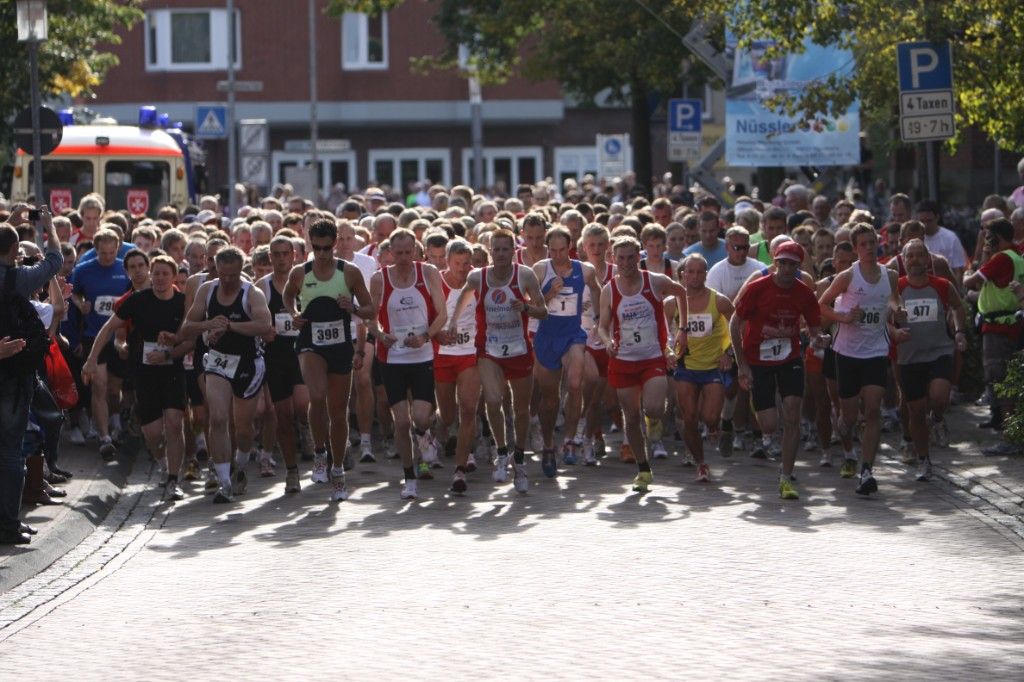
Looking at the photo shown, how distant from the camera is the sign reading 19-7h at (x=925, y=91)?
1908cm

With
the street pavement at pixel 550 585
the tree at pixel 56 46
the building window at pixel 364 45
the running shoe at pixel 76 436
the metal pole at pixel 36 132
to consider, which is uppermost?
the building window at pixel 364 45

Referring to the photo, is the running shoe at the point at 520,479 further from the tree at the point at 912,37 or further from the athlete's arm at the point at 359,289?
the tree at the point at 912,37

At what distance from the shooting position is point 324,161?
61.8 metres

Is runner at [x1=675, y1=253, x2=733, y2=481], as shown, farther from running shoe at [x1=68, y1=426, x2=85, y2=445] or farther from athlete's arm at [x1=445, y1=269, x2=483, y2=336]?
→ running shoe at [x1=68, y1=426, x2=85, y2=445]

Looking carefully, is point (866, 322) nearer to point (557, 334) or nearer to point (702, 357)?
point (702, 357)

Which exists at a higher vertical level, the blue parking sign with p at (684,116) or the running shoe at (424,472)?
the blue parking sign with p at (684,116)

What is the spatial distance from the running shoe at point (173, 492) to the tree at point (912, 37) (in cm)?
924

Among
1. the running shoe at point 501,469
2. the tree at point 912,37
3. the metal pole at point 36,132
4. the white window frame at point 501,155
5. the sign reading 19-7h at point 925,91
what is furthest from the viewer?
the white window frame at point 501,155

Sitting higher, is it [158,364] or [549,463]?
[158,364]

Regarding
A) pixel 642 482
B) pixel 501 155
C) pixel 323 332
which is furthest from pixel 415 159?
pixel 323 332

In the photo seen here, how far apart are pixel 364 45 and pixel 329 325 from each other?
4820 cm

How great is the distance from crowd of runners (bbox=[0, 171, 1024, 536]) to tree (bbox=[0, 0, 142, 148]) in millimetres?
12921

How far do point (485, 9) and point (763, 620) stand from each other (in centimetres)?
3272

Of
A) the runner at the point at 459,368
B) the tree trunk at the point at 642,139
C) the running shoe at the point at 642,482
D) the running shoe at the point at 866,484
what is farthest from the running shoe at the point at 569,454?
the tree trunk at the point at 642,139
